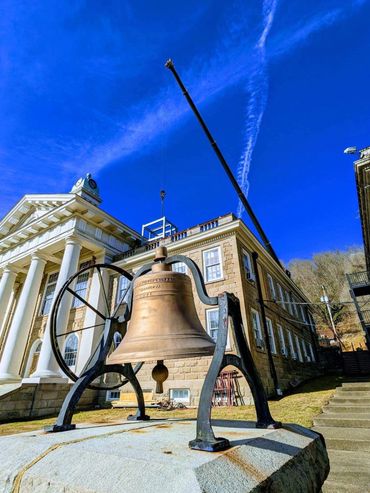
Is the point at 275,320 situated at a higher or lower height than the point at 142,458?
higher

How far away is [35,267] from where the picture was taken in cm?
1694

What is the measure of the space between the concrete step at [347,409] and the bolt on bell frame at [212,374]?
639 cm

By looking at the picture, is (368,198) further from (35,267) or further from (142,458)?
(35,267)

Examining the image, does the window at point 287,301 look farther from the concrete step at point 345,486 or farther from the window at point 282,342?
the concrete step at point 345,486

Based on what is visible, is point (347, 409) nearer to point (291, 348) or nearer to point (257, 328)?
point (257, 328)

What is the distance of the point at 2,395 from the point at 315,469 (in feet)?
42.1

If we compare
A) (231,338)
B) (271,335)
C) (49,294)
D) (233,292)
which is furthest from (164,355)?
(49,294)

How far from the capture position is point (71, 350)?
16.5 m

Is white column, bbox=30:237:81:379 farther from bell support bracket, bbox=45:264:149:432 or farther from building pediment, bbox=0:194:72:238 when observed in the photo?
bell support bracket, bbox=45:264:149:432

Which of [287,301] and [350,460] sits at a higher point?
[287,301]

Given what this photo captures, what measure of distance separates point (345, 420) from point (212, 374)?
6.06 metres

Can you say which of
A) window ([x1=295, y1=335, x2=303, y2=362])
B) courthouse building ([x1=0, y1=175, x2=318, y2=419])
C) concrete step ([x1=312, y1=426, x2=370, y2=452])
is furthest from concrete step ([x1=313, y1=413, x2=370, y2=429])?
window ([x1=295, y1=335, x2=303, y2=362])

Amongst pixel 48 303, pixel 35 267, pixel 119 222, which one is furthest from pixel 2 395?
pixel 119 222

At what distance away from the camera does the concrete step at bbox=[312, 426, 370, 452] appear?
4531mm
